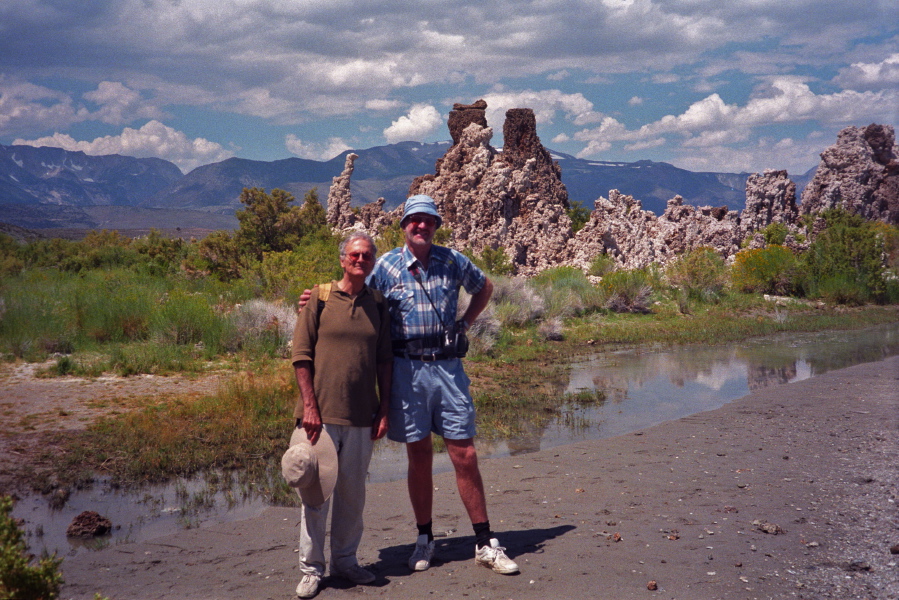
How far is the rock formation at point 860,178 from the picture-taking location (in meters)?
33.7

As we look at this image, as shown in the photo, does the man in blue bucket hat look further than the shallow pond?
No

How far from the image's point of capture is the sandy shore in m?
3.46

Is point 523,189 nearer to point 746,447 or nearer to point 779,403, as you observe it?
point 779,403

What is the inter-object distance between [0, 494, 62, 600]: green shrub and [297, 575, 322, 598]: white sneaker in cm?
112

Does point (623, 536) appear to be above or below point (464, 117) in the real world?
below

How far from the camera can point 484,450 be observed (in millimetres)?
6844

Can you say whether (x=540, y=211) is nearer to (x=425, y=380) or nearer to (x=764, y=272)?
(x=764, y=272)

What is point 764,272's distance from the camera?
2286cm

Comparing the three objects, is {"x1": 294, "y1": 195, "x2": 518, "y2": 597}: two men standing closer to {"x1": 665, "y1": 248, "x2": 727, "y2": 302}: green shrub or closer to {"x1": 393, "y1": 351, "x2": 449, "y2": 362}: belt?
{"x1": 393, "y1": 351, "x2": 449, "y2": 362}: belt

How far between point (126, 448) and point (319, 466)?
12.3 feet

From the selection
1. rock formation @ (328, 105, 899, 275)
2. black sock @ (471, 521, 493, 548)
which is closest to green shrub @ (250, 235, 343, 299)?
rock formation @ (328, 105, 899, 275)

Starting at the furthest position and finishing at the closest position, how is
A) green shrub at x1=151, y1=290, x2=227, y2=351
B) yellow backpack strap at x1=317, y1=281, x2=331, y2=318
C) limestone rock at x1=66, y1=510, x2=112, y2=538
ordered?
green shrub at x1=151, y1=290, x2=227, y2=351 → limestone rock at x1=66, y1=510, x2=112, y2=538 → yellow backpack strap at x1=317, y1=281, x2=331, y2=318

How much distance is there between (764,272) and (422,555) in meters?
22.0

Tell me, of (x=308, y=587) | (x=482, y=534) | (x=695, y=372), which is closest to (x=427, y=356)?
(x=482, y=534)
